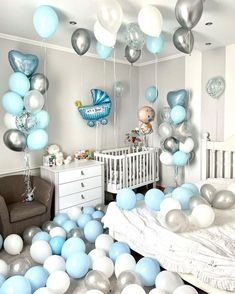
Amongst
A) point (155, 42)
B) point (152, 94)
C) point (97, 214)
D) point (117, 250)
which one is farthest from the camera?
point (152, 94)

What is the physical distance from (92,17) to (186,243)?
2.13m

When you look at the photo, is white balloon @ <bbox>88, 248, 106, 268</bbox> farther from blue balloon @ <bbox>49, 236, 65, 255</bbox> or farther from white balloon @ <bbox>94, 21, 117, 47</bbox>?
white balloon @ <bbox>94, 21, 117, 47</bbox>

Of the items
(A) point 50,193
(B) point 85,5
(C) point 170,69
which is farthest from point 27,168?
(C) point 170,69

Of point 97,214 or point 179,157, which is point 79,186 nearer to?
point 97,214

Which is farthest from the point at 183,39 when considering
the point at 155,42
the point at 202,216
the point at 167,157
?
the point at 202,216

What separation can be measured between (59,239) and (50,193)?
2.23ft

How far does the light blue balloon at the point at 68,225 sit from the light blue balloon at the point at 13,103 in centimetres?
123

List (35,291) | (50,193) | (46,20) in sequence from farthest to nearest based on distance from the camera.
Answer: (50,193) → (46,20) → (35,291)

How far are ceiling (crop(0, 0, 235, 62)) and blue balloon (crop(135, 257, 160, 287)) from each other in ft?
6.74

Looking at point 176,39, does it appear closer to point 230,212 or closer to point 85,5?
point 85,5

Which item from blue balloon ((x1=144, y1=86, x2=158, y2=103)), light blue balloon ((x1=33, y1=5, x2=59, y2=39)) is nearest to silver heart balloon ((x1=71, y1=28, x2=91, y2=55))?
light blue balloon ((x1=33, y1=5, x2=59, y2=39))

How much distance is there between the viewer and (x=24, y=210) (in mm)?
2604

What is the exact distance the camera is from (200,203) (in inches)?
80.8

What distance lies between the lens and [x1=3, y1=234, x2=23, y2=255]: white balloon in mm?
2279
